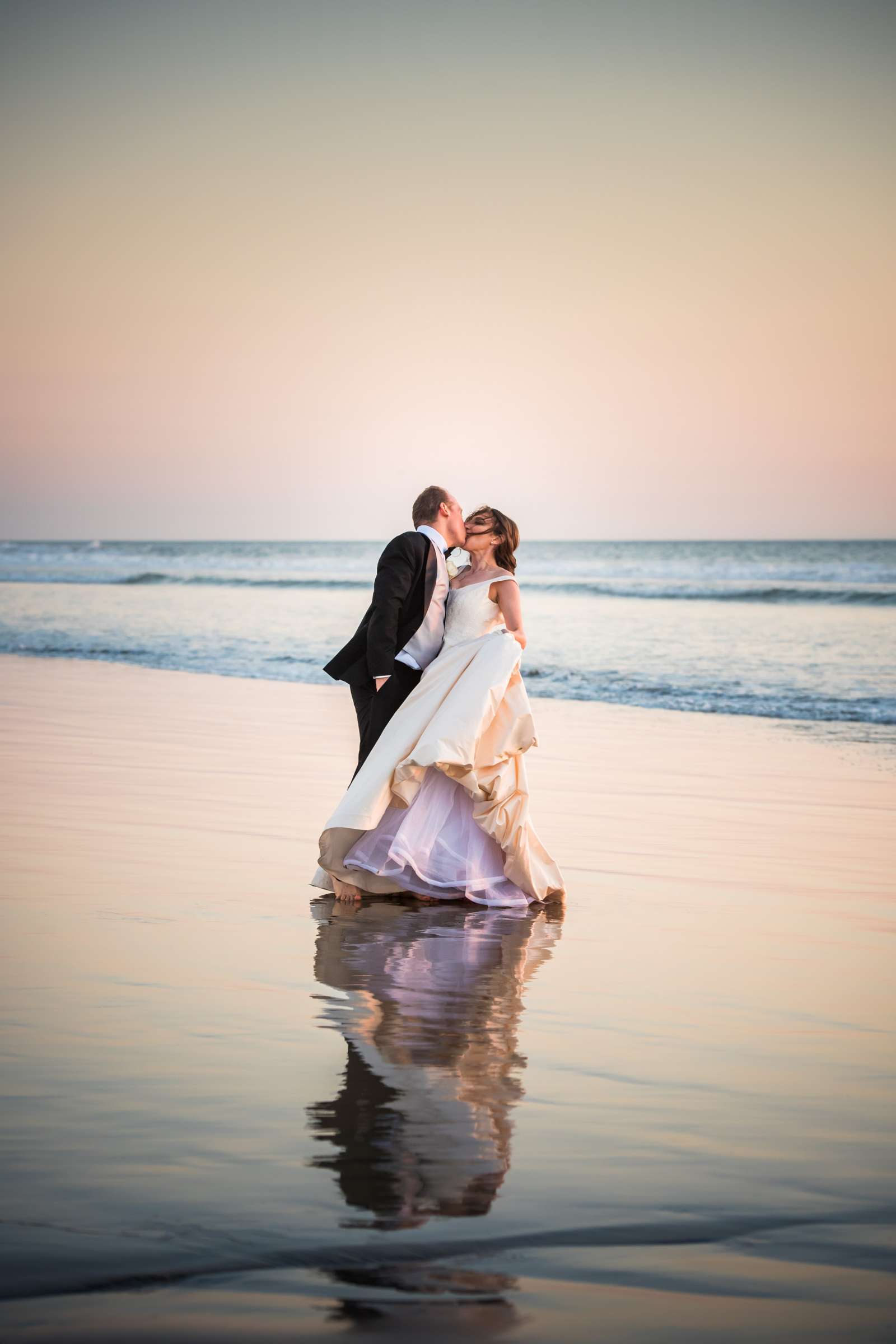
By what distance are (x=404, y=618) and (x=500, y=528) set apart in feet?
2.00

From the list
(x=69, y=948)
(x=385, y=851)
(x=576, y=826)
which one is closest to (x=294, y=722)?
(x=576, y=826)

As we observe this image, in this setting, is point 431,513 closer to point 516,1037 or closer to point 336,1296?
point 516,1037

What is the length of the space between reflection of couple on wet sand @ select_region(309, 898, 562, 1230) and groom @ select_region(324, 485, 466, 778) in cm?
99

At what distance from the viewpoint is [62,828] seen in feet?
21.3

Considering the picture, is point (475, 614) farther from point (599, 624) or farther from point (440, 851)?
point (599, 624)

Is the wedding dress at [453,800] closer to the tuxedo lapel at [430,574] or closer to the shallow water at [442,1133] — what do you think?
the tuxedo lapel at [430,574]

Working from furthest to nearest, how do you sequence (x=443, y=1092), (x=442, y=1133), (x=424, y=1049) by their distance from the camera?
(x=424, y=1049)
(x=443, y=1092)
(x=442, y=1133)

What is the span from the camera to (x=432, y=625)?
5805 millimetres

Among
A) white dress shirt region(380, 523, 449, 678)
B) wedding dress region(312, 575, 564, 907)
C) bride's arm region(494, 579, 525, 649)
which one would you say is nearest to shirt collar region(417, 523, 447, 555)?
white dress shirt region(380, 523, 449, 678)

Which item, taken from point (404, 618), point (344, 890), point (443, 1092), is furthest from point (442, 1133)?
point (404, 618)

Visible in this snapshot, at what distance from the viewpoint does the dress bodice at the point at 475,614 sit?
5.73m

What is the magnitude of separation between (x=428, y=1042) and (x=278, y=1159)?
0.89 metres

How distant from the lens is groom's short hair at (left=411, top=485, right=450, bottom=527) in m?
5.71

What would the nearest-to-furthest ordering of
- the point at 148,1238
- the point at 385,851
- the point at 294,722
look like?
the point at 148,1238, the point at 385,851, the point at 294,722
